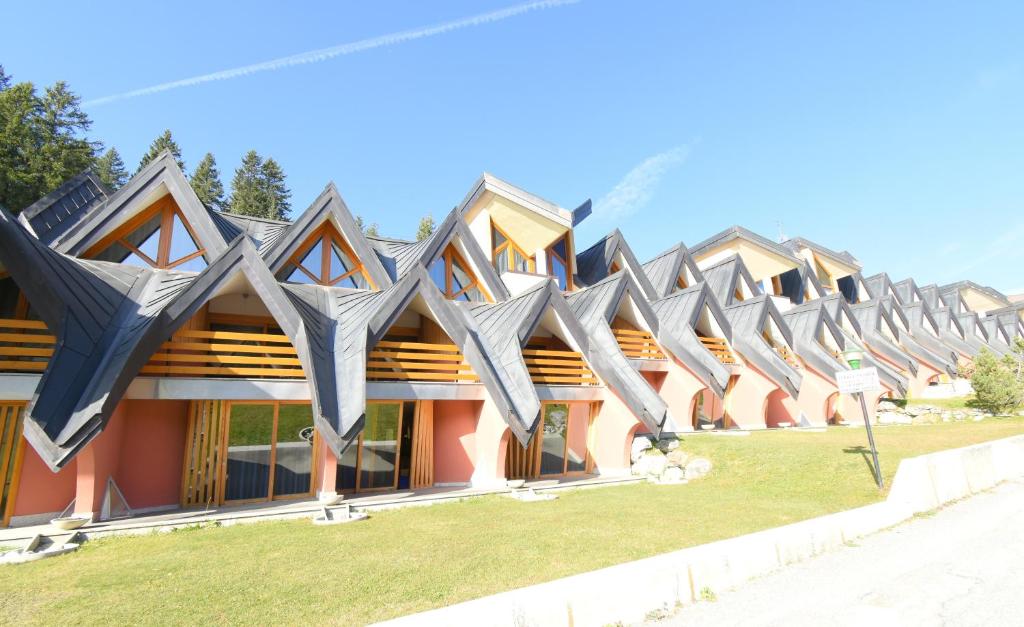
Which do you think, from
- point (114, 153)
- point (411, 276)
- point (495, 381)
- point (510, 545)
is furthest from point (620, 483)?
point (114, 153)

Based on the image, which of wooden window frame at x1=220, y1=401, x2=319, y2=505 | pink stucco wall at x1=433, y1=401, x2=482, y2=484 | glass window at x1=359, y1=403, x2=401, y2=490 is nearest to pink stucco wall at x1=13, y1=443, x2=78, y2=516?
wooden window frame at x1=220, y1=401, x2=319, y2=505

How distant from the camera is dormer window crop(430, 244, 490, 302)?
1867 centimetres

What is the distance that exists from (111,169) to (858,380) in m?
87.4

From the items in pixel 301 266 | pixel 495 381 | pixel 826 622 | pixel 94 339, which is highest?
pixel 301 266

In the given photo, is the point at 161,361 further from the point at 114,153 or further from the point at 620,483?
the point at 114,153

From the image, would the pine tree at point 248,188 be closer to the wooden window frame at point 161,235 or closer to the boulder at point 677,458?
the wooden window frame at point 161,235

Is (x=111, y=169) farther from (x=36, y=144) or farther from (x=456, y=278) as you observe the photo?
(x=456, y=278)

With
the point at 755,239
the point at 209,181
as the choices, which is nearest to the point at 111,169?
the point at 209,181

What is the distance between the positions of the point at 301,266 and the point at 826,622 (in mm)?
16390

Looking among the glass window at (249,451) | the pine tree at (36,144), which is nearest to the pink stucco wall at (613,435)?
the glass window at (249,451)

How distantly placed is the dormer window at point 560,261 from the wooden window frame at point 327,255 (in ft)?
32.4

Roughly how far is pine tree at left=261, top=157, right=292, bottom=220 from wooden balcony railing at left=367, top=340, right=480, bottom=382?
58.4 m

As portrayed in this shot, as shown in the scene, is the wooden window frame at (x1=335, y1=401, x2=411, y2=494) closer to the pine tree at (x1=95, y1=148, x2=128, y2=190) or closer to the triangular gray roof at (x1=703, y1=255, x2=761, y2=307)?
the triangular gray roof at (x1=703, y1=255, x2=761, y2=307)

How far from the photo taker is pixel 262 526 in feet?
Result: 30.8
